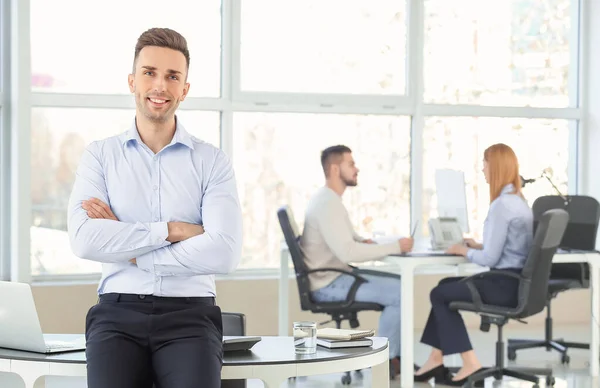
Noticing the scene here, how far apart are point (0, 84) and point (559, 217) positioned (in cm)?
387

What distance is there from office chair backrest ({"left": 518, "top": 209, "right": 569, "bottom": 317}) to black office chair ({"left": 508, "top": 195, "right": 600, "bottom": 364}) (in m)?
1.16

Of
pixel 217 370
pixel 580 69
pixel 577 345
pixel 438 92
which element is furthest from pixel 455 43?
pixel 217 370

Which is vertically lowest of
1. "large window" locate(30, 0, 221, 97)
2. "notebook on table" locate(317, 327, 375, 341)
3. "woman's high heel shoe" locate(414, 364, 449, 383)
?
"woman's high heel shoe" locate(414, 364, 449, 383)

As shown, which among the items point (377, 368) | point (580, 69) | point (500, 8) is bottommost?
point (377, 368)

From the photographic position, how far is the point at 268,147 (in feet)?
23.9

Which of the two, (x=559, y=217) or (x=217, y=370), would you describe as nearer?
(x=217, y=370)

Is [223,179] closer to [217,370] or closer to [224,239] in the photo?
[224,239]

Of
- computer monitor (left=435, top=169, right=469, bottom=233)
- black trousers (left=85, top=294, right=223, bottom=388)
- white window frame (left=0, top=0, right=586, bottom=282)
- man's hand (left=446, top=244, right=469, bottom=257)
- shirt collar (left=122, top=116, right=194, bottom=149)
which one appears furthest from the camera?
white window frame (left=0, top=0, right=586, bottom=282)

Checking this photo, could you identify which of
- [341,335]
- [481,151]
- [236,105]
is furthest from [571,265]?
[341,335]

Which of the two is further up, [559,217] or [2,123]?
[2,123]

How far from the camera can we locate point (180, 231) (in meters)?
2.70

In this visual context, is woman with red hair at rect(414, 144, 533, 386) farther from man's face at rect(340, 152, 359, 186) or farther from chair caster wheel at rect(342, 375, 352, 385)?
man's face at rect(340, 152, 359, 186)

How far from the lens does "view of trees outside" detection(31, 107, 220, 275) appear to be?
6559 mm

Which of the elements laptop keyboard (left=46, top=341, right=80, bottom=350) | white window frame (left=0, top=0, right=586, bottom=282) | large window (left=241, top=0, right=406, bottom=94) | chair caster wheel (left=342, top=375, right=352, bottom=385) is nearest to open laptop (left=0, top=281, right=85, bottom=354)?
laptop keyboard (left=46, top=341, right=80, bottom=350)
